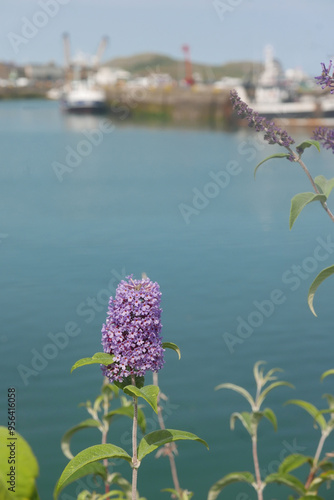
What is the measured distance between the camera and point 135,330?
204cm

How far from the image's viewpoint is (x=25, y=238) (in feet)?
59.6

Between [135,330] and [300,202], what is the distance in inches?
28.1

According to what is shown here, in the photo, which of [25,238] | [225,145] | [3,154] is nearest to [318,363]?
[25,238]

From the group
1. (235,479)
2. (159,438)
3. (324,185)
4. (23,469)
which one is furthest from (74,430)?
(23,469)

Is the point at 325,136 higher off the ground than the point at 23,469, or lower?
higher

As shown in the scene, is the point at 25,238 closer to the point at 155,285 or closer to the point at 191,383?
the point at 191,383

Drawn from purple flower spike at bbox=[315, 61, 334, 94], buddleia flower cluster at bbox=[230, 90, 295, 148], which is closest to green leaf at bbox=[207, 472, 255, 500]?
buddleia flower cluster at bbox=[230, 90, 295, 148]

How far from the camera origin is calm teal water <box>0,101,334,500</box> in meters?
7.86

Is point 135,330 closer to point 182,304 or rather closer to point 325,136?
point 325,136

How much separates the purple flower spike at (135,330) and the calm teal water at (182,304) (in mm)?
5173

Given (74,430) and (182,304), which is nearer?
(74,430)

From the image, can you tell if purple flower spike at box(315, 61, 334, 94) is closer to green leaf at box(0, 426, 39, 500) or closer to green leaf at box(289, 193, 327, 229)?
green leaf at box(289, 193, 327, 229)

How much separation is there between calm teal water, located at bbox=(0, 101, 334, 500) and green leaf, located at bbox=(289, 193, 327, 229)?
530 cm

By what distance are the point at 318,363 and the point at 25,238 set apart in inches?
417
